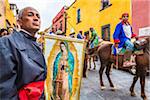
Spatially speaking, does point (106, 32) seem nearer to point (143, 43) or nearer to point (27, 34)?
point (143, 43)

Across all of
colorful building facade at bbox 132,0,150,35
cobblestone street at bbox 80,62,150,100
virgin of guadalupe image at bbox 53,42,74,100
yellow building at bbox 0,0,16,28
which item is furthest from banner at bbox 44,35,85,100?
colorful building facade at bbox 132,0,150,35

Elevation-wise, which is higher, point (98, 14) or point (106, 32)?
point (98, 14)

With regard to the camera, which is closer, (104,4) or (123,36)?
(123,36)

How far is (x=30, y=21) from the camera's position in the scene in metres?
A: 2.10

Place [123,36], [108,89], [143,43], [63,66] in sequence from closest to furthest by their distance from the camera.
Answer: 1. [63,66]
2. [143,43]
3. [123,36]
4. [108,89]

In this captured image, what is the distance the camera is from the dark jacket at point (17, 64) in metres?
1.82

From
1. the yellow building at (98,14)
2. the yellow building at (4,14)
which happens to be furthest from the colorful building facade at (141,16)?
the yellow building at (4,14)

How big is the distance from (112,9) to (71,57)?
11263 mm

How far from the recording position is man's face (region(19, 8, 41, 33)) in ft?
6.85

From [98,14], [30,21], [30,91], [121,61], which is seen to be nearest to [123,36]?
[121,61]

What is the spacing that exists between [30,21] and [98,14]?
51.6ft

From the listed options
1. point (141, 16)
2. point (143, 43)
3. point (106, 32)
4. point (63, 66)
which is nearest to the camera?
point (63, 66)

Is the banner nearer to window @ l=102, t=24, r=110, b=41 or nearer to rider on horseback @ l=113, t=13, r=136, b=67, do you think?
rider on horseback @ l=113, t=13, r=136, b=67

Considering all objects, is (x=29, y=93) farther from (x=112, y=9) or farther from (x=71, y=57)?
(x=112, y=9)
